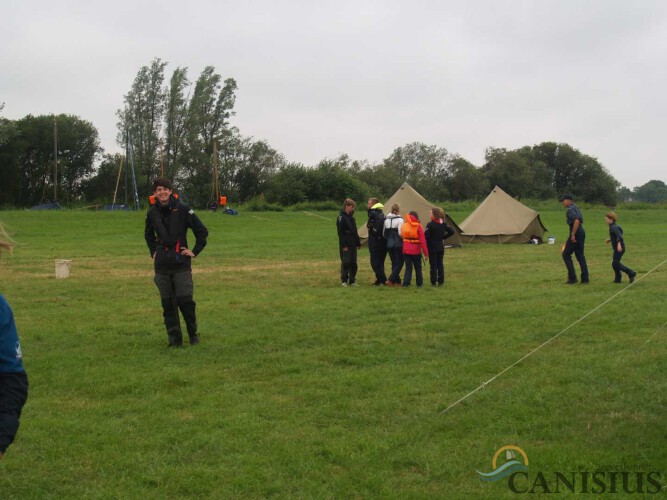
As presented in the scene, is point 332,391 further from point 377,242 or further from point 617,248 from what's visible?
point 617,248

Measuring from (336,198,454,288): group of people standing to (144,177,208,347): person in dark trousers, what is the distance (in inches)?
251

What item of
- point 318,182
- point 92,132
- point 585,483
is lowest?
point 585,483

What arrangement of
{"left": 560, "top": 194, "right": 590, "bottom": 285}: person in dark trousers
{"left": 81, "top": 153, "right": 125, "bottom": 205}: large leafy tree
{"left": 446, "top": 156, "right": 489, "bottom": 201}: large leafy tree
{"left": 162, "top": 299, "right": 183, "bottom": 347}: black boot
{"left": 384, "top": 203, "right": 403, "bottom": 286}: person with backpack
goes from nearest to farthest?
1. {"left": 162, "top": 299, "right": 183, "bottom": 347}: black boot
2. {"left": 560, "top": 194, "right": 590, "bottom": 285}: person in dark trousers
3. {"left": 384, "top": 203, "right": 403, "bottom": 286}: person with backpack
4. {"left": 81, "top": 153, "right": 125, "bottom": 205}: large leafy tree
5. {"left": 446, "top": 156, "right": 489, "bottom": 201}: large leafy tree

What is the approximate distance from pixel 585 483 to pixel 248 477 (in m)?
2.10

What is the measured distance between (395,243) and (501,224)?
14442mm

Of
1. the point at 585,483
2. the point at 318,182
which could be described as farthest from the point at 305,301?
the point at 318,182

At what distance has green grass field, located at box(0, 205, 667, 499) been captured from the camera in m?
5.04

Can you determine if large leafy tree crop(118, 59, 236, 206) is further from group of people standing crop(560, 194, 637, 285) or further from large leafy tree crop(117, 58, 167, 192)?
group of people standing crop(560, 194, 637, 285)

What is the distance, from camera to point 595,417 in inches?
239

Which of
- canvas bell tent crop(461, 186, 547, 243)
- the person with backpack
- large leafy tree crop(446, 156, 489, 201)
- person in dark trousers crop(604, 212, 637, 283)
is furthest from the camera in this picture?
large leafy tree crop(446, 156, 489, 201)

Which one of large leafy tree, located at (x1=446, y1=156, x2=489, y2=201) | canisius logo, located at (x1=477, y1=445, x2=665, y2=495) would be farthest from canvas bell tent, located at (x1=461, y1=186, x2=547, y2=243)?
large leafy tree, located at (x1=446, y1=156, x2=489, y2=201)

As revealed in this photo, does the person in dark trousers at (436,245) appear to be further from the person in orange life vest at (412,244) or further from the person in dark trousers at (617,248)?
the person in dark trousers at (617,248)

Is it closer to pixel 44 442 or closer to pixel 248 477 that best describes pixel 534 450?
pixel 248 477

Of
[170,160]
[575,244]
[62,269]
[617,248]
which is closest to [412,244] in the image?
[575,244]
